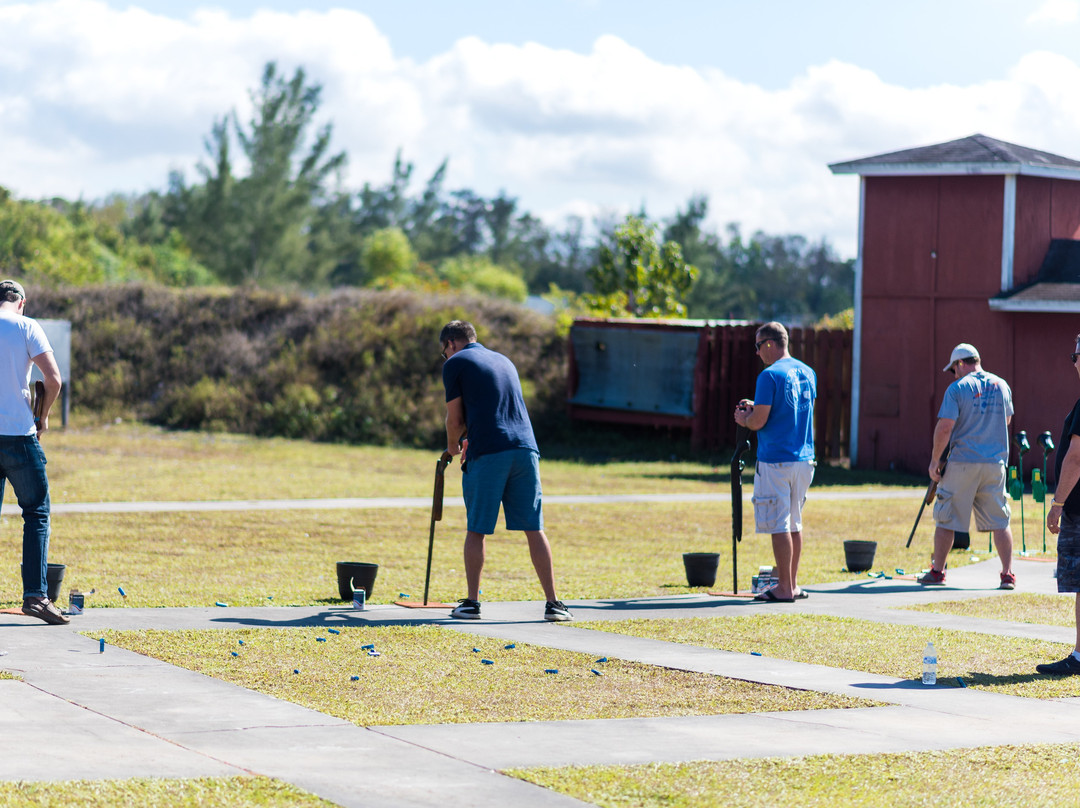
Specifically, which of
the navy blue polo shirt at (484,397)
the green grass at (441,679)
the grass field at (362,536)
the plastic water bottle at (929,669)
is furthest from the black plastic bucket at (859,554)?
the plastic water bottle at (929,669)

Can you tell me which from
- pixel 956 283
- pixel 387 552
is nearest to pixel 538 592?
pixel 387 552

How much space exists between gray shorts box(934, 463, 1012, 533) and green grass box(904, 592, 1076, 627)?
756mm

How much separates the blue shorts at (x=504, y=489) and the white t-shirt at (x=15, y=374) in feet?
9.11

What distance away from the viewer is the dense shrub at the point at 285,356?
29.5 meters

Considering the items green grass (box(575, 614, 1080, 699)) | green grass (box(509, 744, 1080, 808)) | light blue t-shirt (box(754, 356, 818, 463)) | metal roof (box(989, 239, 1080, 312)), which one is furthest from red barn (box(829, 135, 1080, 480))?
green grass (box(509, 744, 1080, 808))

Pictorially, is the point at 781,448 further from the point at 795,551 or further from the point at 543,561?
the point at 543,561

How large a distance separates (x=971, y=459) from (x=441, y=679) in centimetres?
591

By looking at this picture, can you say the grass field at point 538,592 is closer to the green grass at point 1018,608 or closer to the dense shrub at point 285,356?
the green grass at point 1018,608

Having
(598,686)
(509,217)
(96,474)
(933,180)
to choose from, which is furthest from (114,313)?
(509,217)

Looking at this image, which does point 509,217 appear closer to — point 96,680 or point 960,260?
point 960,260

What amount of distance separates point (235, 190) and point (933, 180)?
136ft

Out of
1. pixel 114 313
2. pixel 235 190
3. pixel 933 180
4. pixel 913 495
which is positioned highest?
pixel 235 190

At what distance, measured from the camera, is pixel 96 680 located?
680cm

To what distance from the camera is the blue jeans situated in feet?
27.7
